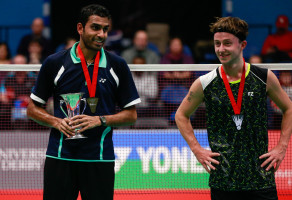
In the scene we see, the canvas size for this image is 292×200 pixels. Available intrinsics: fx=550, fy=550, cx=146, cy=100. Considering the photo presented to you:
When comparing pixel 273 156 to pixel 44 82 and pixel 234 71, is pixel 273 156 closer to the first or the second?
pixel 234 71

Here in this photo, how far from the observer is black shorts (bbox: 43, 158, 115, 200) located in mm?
4512

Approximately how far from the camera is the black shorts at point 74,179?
4.51 metres

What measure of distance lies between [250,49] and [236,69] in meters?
8.88

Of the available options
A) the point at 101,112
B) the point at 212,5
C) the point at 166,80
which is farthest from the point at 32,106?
the point at 212,5

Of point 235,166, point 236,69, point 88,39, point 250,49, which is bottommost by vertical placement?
point 235,166

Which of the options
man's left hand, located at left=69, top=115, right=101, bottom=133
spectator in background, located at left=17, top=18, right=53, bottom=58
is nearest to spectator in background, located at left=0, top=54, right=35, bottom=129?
man's left hand, located at left=69, top=115, right=101, bottom=133

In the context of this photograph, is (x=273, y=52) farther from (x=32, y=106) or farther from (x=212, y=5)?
(x=32, y=106)

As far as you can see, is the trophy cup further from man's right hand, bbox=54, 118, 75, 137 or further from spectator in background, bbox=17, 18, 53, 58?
spectator in background, bbox=17, 18, 53, 58

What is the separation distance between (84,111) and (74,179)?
573 mm

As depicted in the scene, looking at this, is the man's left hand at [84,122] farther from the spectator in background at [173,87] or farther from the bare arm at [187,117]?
the spectator in background at [173,87]

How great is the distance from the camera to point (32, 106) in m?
4.69

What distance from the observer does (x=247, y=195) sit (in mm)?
4277

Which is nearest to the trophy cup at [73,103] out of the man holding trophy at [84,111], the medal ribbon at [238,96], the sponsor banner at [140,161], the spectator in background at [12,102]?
the man holding trophy at [84,111]

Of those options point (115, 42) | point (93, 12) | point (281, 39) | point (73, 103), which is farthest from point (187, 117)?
point (115, 42)
